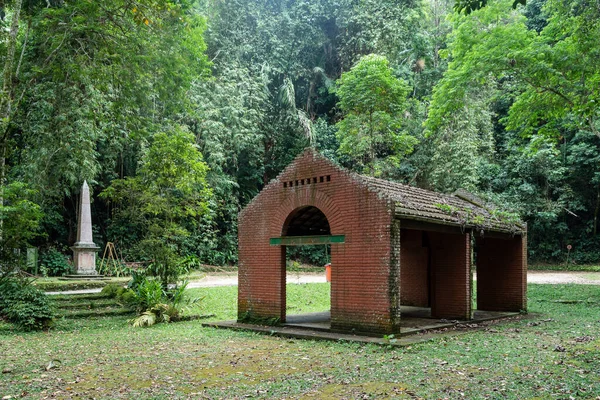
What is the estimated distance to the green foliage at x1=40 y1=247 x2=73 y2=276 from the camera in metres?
24.8

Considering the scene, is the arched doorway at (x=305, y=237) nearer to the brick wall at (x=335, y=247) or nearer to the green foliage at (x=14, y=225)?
the brick wall at (x=335, y=247)

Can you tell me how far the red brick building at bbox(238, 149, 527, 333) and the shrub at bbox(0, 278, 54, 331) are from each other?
5.02 metres

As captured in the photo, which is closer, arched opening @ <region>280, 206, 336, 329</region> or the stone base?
arched opening @ <region>280, 206, 336, 329</region>

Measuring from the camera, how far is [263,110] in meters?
33.5

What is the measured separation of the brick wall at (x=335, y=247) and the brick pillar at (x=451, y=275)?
128 inches

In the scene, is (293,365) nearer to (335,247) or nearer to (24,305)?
(335,247)

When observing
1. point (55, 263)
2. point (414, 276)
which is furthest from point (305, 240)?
point (55, 263)

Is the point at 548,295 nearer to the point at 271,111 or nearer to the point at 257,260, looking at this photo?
the point at 257,260

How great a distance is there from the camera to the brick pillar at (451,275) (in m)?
13.1

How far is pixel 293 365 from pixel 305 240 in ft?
14.1

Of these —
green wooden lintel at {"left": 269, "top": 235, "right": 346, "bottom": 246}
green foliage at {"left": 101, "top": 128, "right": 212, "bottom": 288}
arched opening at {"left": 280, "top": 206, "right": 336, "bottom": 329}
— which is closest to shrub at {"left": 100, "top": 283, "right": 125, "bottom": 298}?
green foliage at {"left": 101, "top": 128, "right": 212, "bottom": 288}

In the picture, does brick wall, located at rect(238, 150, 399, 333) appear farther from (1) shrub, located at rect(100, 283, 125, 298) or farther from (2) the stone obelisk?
(2) the stone obelisk

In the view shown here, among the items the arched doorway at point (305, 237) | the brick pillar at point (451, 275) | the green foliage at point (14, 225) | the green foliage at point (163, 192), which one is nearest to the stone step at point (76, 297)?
the green foliage at point (163, 192)

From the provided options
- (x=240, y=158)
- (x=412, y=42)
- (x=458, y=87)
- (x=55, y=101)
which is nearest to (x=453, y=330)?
(x=458, y=87)
